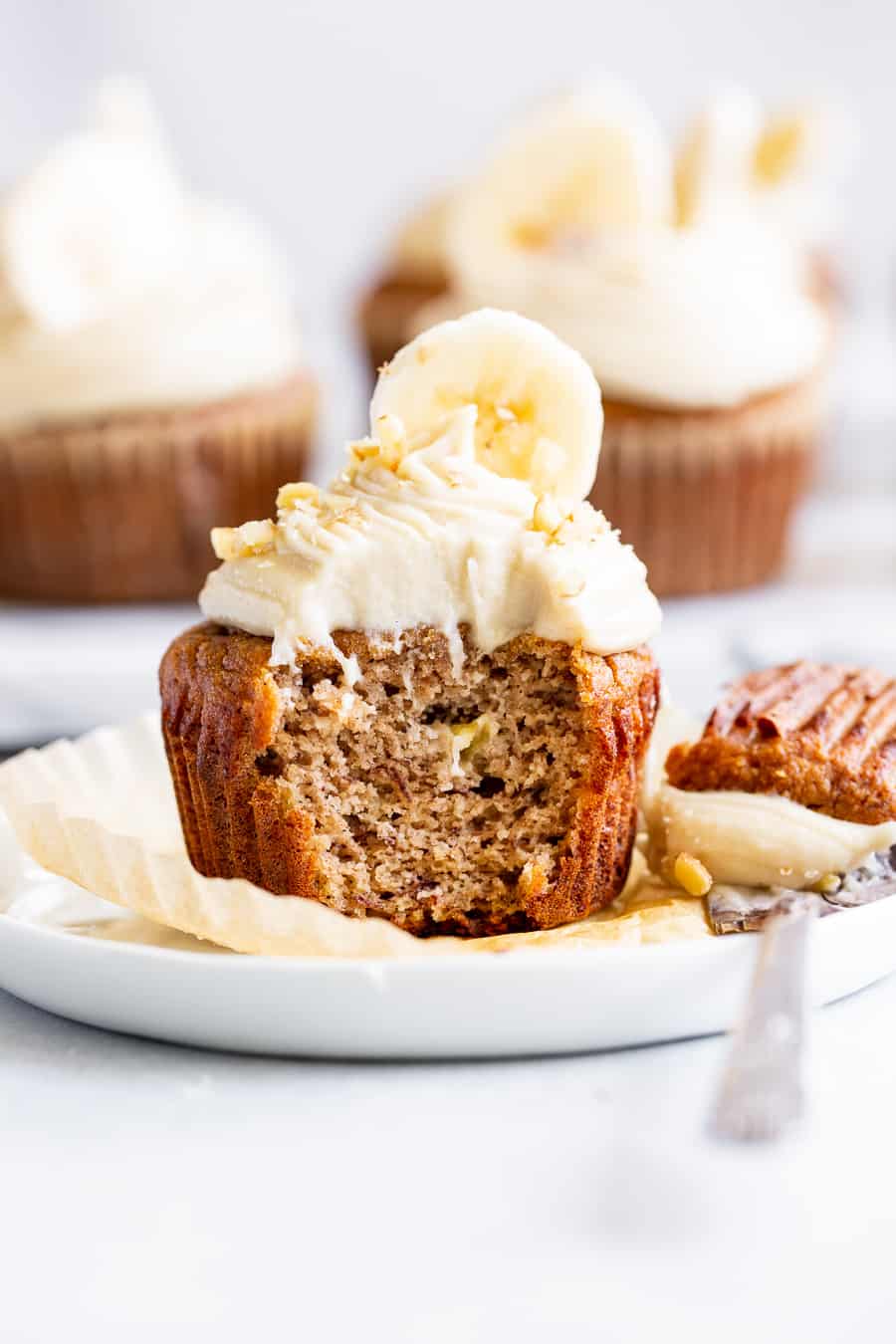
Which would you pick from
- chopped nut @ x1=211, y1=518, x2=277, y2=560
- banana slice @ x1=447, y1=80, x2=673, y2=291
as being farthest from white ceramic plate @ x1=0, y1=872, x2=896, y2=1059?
banana slice @ x1=447, y1=80, x2=673, y2=291

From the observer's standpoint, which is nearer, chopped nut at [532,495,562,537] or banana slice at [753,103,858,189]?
chopped nut at [532,495,562,537]

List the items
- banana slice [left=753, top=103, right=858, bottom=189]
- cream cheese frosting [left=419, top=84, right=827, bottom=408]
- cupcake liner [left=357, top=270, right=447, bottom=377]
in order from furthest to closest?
1. cupcake liner [left=357, top=270, right=447, bottom=377]
2. banana slice [left=753, top=103, right=858, bottom=189]
3. cream cheese frosting [left=419, top=84, right=827, bottom=408]

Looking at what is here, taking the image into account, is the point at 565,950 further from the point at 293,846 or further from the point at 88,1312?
the point at 88,1312

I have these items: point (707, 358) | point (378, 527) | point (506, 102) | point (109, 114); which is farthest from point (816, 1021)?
point (506, 102)

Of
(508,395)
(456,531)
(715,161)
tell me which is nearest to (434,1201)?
(456,531)

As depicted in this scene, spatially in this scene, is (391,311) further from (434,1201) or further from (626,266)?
(434,1201)

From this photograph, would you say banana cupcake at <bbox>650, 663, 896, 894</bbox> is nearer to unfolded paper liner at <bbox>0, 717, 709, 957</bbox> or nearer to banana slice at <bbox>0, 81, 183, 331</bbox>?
unfolded paper liner at <bbox>0, 717, 709, 957</bbox>
